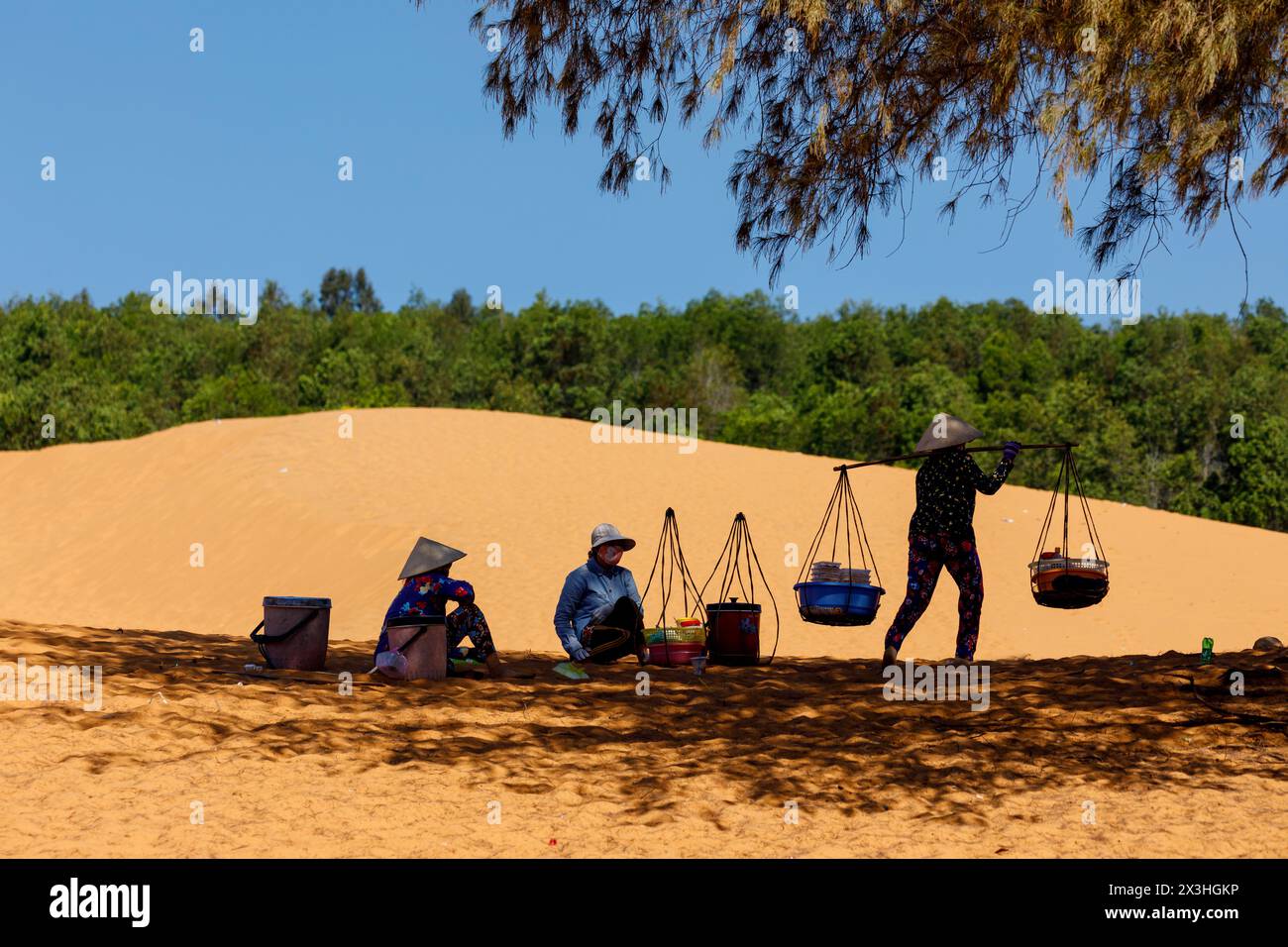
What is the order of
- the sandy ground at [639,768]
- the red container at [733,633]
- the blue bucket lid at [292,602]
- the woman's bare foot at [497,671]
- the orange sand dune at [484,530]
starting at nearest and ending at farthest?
1. the sandy ground at [639,768]
2. the blue bucket lid at [292,602]
3. the woman's bare foot at [497,671]
4. the red container at [733,633]
5. the orange sand dune at [484,530]

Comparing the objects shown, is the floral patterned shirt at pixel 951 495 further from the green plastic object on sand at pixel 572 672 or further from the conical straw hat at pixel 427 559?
the conical straw hat at pixel 427 559

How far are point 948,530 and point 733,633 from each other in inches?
80.7

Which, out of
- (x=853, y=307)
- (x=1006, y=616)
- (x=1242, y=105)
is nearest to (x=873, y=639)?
(x=1006, y=616)

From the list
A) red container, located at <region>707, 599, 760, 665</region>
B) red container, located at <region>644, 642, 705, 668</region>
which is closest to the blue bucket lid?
red container, located at <region>644, 642, 705, 668</region>

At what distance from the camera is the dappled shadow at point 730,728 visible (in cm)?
693

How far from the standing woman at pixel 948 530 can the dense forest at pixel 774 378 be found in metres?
44.8

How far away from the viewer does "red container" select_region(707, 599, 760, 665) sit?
1070cm

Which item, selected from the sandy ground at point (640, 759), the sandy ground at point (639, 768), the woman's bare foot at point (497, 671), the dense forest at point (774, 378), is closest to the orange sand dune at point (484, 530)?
the sandy ground at point (640, 759)

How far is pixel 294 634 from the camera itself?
31.5ft

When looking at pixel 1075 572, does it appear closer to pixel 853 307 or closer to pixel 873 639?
pixel 873 639

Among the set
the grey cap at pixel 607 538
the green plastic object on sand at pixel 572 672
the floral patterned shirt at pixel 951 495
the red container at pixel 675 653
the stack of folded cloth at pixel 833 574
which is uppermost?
the floral patterned shirt at pixel 951 495

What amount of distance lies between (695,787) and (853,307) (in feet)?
301

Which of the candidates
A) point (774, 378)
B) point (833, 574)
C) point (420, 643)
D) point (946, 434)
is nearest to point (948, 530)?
point (946, 434)

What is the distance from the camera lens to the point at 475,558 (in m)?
21.1
